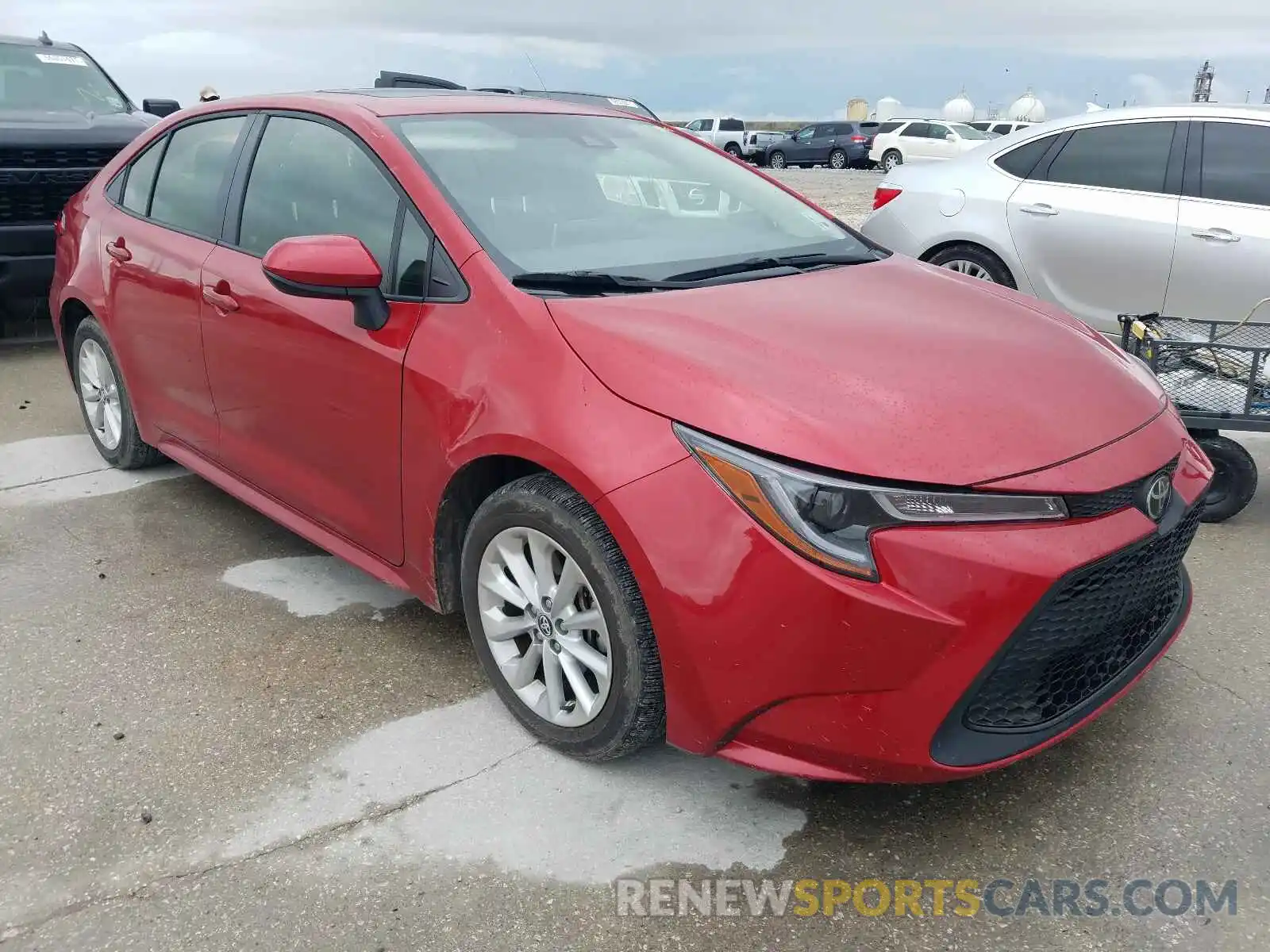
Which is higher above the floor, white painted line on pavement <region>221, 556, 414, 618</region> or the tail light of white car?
the tail light of white car

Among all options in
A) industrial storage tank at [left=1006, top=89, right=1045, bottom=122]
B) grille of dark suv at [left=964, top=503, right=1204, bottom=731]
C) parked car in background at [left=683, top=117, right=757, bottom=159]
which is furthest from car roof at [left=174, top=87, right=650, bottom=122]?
industrial storage tank at [left=1006, top=89, right=1045, bottom=122]

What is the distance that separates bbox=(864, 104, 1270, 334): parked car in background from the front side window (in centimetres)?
309

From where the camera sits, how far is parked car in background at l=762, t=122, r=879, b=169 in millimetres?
37125

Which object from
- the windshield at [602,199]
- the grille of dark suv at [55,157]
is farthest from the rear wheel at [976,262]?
the grille of dark suv at [55,157]

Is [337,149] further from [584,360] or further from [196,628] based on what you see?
[196,628]

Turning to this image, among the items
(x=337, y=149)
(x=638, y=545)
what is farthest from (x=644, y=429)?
(x=337, y=149)

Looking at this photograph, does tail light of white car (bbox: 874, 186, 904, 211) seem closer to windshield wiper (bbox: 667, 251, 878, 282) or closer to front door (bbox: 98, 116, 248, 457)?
windshield wiper (bbox: 667, 251, 878, 282)

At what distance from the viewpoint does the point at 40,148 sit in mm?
6770

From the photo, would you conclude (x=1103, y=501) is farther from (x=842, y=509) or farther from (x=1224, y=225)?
(x=1224, y=225)

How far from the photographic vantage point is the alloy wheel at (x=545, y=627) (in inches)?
99.6

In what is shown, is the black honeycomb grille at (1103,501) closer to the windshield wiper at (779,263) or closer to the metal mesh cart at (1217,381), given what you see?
the windshield wiper at (779,263)

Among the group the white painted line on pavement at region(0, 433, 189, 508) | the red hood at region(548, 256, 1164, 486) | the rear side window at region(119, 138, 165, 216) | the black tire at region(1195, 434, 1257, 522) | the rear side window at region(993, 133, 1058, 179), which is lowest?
the white painted line on pavement at region(0, 433, 189, 508)

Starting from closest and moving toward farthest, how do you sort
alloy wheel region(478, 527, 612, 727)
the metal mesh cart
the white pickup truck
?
alloy wheel region(478, 527, 612, 727) < the metal mesh cart < the white pickup truck

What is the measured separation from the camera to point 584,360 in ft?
8.05
